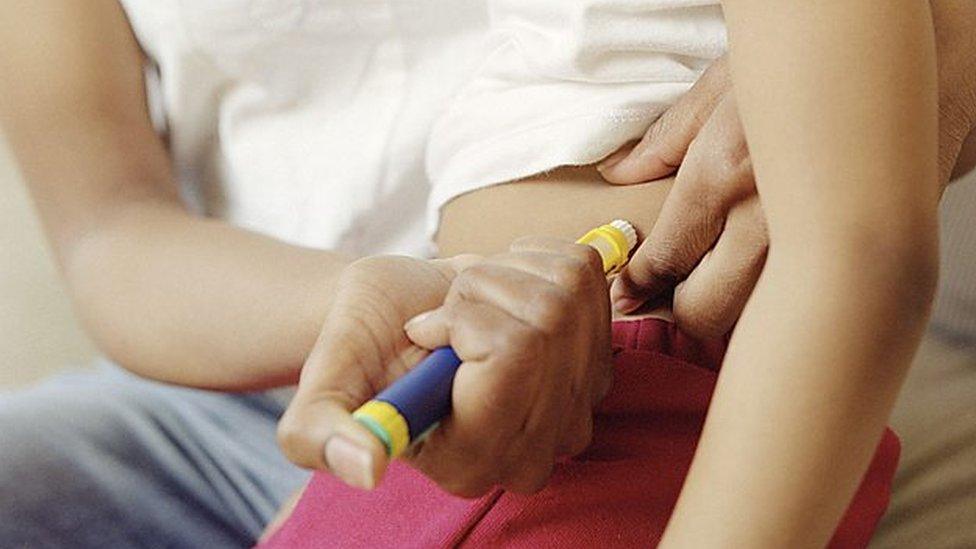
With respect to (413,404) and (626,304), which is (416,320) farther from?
(626,304)

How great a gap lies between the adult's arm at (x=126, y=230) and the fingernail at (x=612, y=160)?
0.16m

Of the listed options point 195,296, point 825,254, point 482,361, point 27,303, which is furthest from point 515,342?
point 27,303

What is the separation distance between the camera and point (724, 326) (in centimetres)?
65

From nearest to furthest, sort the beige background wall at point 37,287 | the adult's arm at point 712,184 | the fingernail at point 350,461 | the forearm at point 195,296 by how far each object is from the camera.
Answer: the fingernail at point 350,461
the adult's arm at point 712,184
the forearm at point 195,296
the beige background wall at point 37,287

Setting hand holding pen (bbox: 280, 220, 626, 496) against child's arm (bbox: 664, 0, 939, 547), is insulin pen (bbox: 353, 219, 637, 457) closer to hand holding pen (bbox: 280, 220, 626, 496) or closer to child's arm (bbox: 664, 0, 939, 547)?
hand holding pen (bbox: 280, 220, 626, 496)

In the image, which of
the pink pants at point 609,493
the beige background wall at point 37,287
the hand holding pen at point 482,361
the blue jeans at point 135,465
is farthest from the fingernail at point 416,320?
the beige background wall at point 37,287

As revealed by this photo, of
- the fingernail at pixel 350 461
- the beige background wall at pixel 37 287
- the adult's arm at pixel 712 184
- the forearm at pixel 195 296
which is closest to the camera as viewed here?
the fingernail at pixel 350 461

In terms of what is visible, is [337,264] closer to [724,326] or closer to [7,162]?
[724,326]

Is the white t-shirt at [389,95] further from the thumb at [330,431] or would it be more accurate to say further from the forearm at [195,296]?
the thumb at [330,431]

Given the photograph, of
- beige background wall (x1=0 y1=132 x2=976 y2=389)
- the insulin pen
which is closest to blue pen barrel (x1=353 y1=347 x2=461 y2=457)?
the insulin pen

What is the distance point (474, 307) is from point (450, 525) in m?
0.15

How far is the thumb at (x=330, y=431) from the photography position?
1.51 feet

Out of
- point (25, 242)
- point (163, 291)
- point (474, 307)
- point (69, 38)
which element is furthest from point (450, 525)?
point (25, 242)

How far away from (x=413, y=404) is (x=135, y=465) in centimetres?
42
